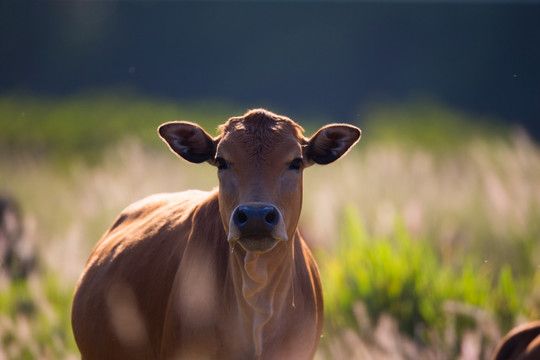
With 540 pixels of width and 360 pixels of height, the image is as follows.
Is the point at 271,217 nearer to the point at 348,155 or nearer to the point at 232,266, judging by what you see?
the point at 232,266

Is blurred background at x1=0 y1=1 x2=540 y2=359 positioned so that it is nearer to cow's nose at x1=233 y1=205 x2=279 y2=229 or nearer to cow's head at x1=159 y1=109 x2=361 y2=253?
cow's head at x1=159 y1=109 x2=361 y2=253

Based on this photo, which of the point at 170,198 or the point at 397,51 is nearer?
the point at 170,198

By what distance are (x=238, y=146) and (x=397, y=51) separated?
27.8m

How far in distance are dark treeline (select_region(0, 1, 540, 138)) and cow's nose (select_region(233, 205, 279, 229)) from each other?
23253 mm

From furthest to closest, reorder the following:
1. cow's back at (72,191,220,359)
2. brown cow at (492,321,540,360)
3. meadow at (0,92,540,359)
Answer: meadow at (0,92,540,359), cow's back at (72,191,220,359), brown cow at (492,321,540,360)

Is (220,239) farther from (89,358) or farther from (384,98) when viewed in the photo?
(384,98)

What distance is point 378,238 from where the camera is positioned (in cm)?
1012

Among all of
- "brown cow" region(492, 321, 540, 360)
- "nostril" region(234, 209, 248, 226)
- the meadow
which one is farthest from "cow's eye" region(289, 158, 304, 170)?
the meadow

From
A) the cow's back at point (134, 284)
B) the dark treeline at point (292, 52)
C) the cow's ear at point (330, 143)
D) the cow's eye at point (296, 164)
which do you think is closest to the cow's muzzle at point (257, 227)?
the cow's eye at point (296, 164)

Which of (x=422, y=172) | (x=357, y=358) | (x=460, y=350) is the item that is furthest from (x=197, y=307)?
(x=422, y=172)

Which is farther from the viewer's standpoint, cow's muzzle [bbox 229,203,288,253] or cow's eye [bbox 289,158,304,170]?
cow's eye [bbox 289,158,304,170]

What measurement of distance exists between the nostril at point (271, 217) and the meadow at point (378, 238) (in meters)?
2.55

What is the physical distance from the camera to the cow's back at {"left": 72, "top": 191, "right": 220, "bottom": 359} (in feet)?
18.7

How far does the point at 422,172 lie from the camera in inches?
509
